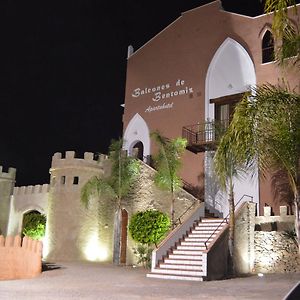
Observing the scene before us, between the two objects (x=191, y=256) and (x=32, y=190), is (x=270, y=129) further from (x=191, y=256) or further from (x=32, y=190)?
(x=32, y=190)

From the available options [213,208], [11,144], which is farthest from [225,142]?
[11,144]

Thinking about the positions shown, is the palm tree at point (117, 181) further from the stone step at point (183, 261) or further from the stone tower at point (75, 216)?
the stone step at point (183, 261)

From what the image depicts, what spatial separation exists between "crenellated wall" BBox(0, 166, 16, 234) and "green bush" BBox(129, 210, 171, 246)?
12.7 meters

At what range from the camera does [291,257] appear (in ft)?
50.3

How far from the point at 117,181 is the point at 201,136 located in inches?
184

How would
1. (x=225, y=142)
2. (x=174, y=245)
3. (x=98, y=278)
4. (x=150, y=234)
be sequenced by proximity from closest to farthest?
(x=225, y=142) < (x=98, y=278) < (x=174, y=245) < (x=150, y=234)

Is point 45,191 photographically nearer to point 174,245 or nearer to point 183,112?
point 183,112

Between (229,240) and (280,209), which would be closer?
(229,240)

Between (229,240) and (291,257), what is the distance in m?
2.55

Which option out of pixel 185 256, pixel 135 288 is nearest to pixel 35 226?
pixel 185 256

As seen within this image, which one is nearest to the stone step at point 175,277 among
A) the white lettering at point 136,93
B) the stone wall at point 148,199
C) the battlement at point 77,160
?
the stone wall at point 148,199

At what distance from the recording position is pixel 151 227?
17.8 m

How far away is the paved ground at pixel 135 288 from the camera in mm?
9492

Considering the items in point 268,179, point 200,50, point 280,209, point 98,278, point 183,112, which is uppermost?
point 200,50
